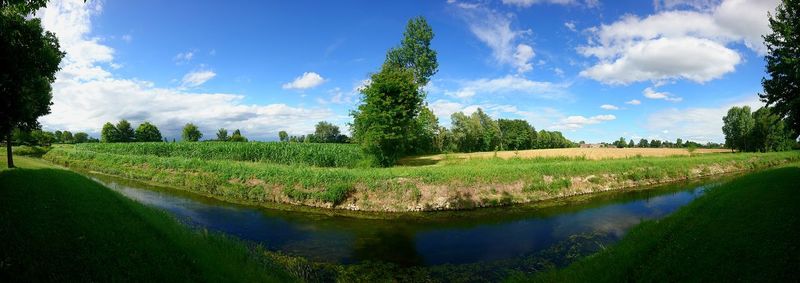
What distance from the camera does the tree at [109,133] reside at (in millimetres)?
107375

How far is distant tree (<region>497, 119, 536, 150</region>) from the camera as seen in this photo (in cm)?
9781

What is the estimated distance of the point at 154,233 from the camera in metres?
10.3

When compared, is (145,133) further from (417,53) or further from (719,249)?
(719,249)

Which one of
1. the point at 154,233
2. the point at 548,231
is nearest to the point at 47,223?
the point at 154,233

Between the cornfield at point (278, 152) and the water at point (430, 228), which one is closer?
the water at point (430, 228)

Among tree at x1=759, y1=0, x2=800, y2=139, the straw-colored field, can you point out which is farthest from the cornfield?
tree at x1=759, y1=0, x2=800, y2=139

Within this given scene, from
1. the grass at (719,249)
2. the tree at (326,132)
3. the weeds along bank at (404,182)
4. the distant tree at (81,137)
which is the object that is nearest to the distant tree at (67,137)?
the distant tree at (81,137)

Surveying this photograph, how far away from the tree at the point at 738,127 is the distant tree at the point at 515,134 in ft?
139

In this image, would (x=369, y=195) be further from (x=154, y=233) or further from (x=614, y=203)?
(x=614, y=203)

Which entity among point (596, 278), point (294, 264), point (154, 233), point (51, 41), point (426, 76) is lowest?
point (294, 264)

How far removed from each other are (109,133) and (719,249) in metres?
138

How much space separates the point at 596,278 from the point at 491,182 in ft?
50.8

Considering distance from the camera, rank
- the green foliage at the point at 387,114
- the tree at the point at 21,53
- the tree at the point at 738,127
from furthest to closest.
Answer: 1. the tree at the point at 738,127
2. the green foliage at the point at 387,114
3. the tree at the point at 21,53

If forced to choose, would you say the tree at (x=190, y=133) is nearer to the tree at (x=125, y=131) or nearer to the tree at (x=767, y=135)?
the tree at (x=125, y=131)
